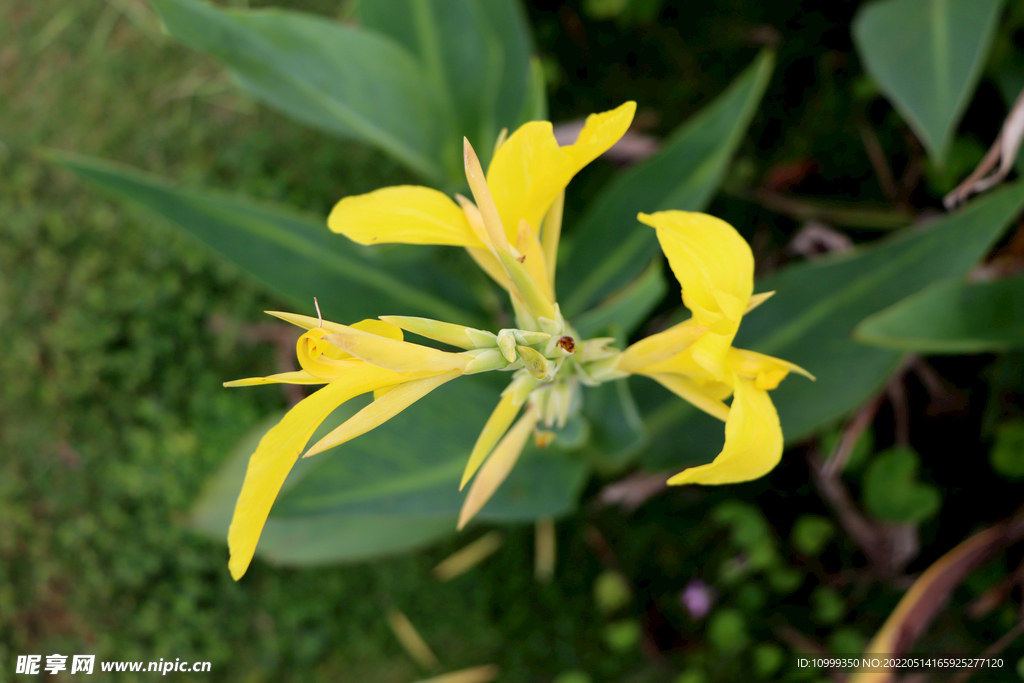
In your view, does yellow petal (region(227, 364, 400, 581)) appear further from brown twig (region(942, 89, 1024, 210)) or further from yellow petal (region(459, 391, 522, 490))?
brown twig (region(942, 89, 1024, 210))

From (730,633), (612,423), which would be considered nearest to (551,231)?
(612,423)

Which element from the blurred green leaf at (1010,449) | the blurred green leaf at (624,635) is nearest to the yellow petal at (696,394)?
the blurred green leaf at (1010,449)

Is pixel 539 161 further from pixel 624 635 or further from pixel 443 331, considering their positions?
pixel 624 635

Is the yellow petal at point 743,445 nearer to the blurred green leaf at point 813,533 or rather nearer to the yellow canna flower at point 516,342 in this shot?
the yellow canna flower at point 516,342

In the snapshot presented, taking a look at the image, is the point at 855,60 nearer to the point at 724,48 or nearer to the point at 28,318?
the point at 724,48

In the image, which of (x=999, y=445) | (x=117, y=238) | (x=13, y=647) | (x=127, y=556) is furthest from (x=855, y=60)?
(x=13, y=647)

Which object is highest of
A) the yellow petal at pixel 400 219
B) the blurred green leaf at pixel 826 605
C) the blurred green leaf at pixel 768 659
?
the yellow petal at pixel 400 219

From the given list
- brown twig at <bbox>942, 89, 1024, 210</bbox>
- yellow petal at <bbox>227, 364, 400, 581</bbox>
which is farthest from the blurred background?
yellow petal at <bbox>227, 364, 400, 581</bbox>
